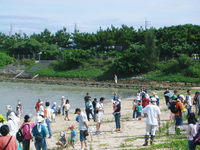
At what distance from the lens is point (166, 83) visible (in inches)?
1748

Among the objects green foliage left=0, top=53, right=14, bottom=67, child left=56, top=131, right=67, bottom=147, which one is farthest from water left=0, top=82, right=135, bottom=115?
green foliage left=0, top=53, right=14, bottom=67

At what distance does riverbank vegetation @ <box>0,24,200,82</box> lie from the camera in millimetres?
47750

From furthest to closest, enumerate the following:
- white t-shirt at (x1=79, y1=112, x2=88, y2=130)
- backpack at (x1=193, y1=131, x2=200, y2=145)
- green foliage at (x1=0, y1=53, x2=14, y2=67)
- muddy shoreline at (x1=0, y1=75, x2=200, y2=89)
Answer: green foliage at (x1=0, y1=53, x2=14, y2=67) → muddy shoreline at (x1=0, y1=75, x2=200, y2=89) → white t-shirt at (x1=79, y1=112, x2=88, y2=130) → backpack at (x1=193, y1=131, x2=200, y2=145)

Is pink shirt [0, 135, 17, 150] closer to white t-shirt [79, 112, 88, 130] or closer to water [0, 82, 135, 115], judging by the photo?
white t-shirt [79, 112, 88, 130]

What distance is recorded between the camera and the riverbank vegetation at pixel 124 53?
47.8 m

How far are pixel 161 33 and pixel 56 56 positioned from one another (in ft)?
76.3

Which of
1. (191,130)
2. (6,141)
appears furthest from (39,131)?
(191,130)

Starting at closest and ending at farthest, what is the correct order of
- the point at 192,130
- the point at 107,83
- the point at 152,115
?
1. the point at 192,130
2. the point at 152,115
3. the point at 107,83

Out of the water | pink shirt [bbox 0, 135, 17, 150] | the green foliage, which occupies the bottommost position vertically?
the water

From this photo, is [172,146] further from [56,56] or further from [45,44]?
[45,44]

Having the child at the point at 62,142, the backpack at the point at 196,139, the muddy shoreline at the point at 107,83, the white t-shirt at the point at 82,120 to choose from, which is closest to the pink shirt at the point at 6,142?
the white t-shirt at the point at 82,120

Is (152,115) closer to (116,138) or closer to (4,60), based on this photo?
(116,138)

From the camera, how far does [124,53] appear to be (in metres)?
52.2

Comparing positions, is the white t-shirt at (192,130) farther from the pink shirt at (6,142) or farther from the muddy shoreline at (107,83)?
the muddy shoreline at (107,83)
